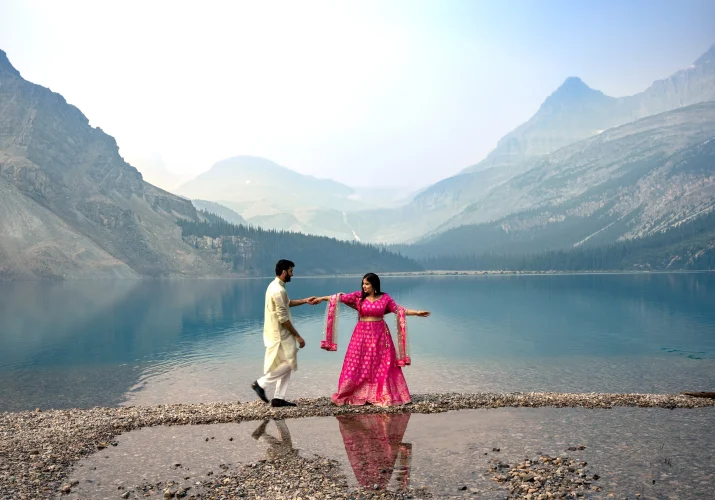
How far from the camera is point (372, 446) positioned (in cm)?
1492

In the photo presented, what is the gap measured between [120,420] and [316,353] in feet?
86.2

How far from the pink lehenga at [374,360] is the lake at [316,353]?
28.5 ft

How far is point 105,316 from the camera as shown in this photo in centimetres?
8319

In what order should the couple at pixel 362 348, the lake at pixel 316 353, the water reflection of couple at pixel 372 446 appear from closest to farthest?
the water reflection of couple at pixel 372 446, the couple at pixel 362 348, the lake at pixel 316 353

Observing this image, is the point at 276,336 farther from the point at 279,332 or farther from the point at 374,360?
the point at 374,360

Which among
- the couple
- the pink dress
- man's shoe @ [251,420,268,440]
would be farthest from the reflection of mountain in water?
man's shoe @ [251,420,268,440]

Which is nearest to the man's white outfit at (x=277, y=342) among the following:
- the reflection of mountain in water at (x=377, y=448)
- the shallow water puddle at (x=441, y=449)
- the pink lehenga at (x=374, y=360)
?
the pink lehenga at (x=374, y=360)

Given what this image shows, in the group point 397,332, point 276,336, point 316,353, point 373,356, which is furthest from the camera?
point 316,353

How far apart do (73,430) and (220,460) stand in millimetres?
5531

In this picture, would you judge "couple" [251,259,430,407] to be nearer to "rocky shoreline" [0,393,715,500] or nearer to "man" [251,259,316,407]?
"man" [251,259,316,407]

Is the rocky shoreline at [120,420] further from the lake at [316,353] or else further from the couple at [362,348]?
the lake at [316,353]

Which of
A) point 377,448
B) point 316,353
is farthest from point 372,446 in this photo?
point 316,353

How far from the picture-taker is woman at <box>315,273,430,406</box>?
1870 centimetres

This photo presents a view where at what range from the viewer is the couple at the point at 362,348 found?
18641mm
